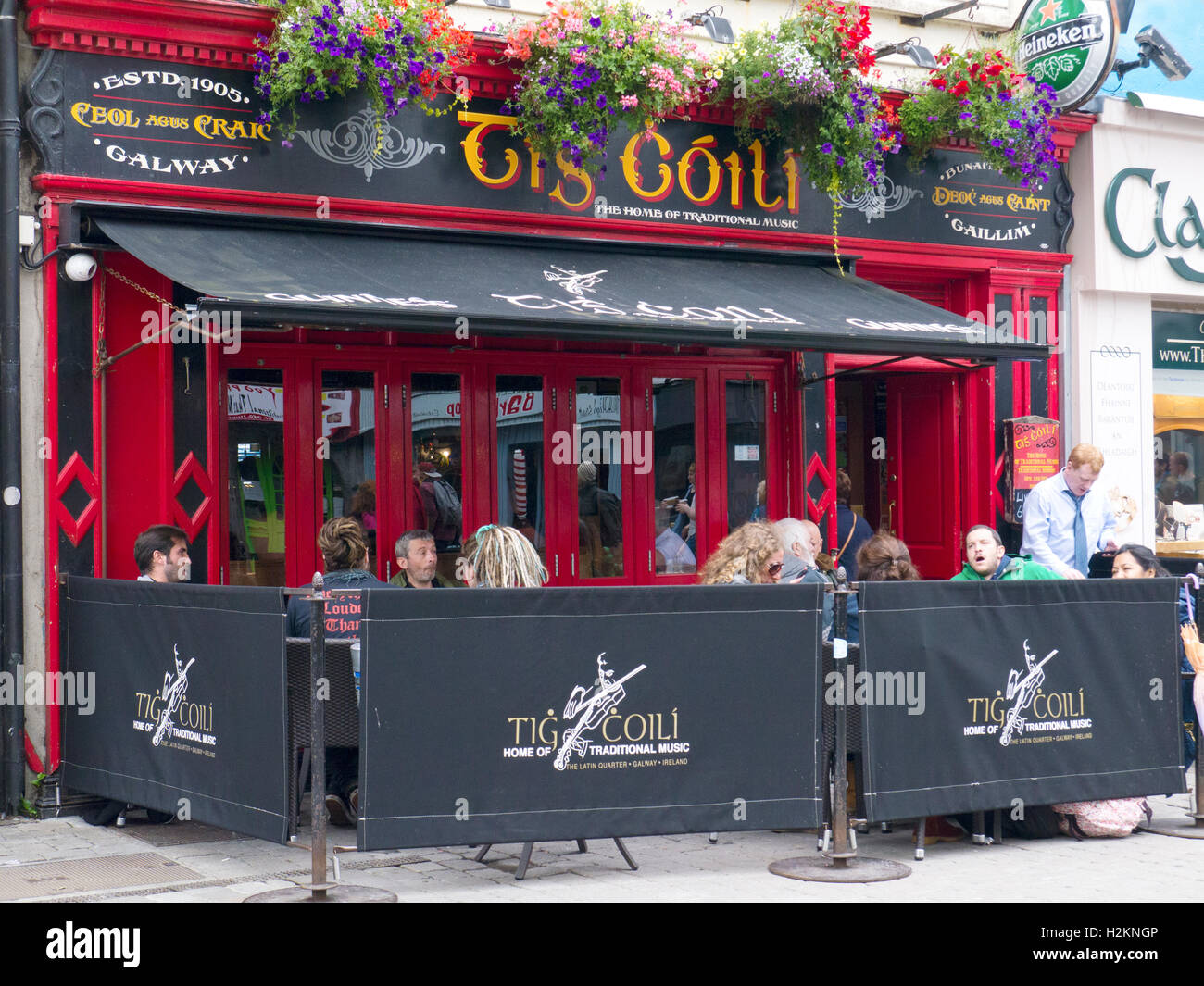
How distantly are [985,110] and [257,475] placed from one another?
241 inches

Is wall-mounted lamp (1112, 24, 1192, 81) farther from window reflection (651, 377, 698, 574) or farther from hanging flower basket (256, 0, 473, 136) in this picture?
hanging flower basket (256, 0, 473, 136)

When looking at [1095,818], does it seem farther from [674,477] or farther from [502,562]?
[674,477]

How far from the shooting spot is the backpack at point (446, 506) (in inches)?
383

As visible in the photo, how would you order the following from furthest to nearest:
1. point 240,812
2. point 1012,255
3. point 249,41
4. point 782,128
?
point 1012,255
point 782,128
point 249,41
point 240,812

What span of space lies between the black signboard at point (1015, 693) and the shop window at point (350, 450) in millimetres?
4173

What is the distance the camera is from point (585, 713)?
239 inches

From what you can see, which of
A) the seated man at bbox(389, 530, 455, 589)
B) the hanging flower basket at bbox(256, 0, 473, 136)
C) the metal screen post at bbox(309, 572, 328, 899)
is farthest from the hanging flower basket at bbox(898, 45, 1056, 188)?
the metal screen post at bbox(309, 572, 328, 899)

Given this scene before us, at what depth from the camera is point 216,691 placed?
6430 mm

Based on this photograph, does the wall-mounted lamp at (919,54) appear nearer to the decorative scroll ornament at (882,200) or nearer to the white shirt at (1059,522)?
the decorative scroll ornament at (882,200)

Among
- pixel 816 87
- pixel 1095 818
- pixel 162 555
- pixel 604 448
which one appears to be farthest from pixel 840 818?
pixel 816 87

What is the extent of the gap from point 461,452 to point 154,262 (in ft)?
9.08

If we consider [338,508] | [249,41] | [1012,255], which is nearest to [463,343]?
[338,508]

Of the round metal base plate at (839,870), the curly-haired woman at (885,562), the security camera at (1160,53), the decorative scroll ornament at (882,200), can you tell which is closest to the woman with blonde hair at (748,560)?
the curly-haired woman at (885,562)

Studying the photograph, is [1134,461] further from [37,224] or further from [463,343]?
[37,224]
